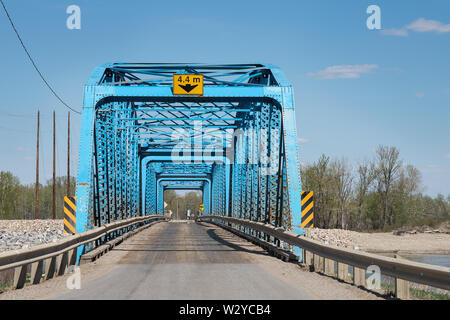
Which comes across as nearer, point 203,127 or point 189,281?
point 189,281

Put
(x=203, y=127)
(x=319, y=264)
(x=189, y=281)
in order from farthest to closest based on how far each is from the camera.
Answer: (x=203, y=127) → (x=319, y=264) → (x=189, y=281)

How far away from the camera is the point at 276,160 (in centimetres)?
1944

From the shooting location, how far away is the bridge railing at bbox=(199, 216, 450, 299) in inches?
252

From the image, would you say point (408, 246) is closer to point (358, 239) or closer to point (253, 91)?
point (358, 239)

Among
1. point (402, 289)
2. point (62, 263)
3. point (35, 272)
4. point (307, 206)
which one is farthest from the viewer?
point (307, 206)

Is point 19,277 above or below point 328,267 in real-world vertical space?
above

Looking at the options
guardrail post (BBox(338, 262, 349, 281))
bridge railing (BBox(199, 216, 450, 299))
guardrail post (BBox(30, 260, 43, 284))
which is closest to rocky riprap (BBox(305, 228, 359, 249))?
bridge railing (BBox(199, 216, 450, 299))

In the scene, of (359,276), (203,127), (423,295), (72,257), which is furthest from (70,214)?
(203,127)

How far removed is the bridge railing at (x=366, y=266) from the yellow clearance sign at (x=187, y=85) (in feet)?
23.5

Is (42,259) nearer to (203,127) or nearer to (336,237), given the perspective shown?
(203,127)

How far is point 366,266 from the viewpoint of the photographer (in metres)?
8.11

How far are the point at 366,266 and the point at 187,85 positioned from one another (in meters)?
12.0

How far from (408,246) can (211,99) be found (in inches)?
1070
